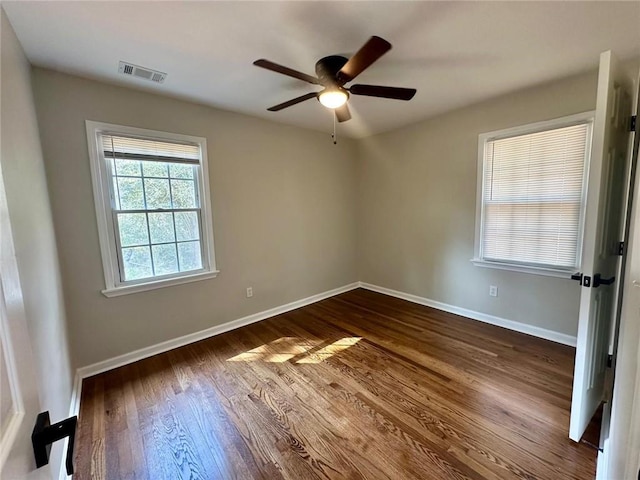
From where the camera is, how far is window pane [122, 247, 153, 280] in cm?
256

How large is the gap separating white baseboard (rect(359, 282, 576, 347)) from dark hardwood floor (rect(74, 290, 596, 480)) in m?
0.11

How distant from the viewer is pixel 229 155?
3111mm

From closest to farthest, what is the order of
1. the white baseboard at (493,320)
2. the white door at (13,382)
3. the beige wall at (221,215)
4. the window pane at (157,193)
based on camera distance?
the white door at (13,382) → the beige wall at (221,215) → the window pane at (157,193) → the white baseboard at (493,320)

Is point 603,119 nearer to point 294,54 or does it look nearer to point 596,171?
point 596,171

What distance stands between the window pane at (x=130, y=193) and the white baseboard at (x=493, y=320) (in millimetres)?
3464

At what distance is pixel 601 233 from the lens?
1.53 meters

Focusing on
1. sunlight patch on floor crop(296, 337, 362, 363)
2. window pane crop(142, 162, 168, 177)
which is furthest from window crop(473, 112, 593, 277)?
window pane crop(142, 162, 168, 177)

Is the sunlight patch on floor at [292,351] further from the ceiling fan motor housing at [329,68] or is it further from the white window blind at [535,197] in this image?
Answer: the ceiling fan motor housing at [329,68]

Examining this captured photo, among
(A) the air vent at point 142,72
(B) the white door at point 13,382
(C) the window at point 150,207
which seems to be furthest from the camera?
(C) the window at point 150,207

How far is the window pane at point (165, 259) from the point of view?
2.72 metres

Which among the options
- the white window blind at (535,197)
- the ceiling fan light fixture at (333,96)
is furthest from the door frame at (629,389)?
the white window blind at (535,197)

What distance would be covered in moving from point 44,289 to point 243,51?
197 centimetres

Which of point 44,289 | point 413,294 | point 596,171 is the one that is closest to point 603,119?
point 596,171

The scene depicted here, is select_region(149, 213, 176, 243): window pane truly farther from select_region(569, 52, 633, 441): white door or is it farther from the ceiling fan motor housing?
select_region(569, 52, 633, 441): white door
